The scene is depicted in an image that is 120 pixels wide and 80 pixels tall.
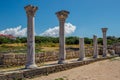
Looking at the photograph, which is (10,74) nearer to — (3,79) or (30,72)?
(3,79)

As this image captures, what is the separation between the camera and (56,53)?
19125 mm

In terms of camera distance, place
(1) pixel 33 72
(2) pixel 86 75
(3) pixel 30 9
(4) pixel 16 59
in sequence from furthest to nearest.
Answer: (4) pixel 16 59
(2) pixel 86 75
(3) pixel 30 9
(1) pixel 33 72

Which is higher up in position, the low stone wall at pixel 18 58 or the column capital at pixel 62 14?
the column capital at pixel 62 14

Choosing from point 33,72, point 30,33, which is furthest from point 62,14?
point 33,72

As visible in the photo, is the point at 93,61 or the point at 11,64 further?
the point at 93,61

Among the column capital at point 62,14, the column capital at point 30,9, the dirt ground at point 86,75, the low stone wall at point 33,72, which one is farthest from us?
the column capital at point 62,14

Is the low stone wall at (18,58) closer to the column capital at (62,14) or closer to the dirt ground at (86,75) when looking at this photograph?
the dirt ground at (86,75)

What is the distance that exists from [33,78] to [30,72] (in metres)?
0.36

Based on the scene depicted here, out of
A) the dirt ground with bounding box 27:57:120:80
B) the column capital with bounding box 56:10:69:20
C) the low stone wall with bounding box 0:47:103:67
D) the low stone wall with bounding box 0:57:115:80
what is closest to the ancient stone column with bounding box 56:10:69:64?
the column capital with bounding box 56:10:69:20

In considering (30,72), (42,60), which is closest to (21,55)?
(42,60)

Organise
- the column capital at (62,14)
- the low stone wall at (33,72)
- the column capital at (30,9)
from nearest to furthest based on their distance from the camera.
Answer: the low stone wall at (33,72) → the column capital at (30,9) → the column capital at (62,14)

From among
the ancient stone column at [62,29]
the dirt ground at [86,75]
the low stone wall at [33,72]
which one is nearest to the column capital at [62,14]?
the ancient stone column at [62,29]

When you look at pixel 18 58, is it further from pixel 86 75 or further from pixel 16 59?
pixel 86 75

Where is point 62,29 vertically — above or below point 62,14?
below
